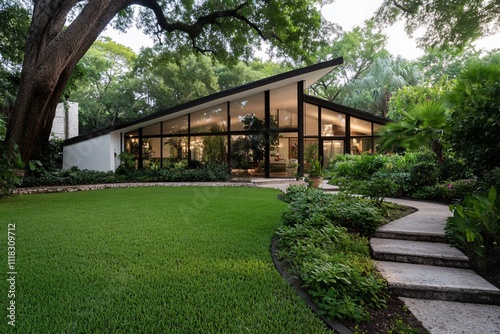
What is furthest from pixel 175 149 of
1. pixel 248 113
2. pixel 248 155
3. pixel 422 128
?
pixel 422 128

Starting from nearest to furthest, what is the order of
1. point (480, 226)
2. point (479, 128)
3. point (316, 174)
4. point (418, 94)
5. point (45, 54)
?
point (480, 226), point (479, 128), point (45, 54), point (316, 174), point (418, 94)

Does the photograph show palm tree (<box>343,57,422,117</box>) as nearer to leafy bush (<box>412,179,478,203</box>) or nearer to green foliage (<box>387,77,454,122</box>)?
green foliage (<box>387,77,454,122</box>)

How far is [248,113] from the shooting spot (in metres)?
13.2

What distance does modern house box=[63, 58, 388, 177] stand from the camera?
1293cm

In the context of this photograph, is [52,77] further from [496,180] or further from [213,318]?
[496,180]

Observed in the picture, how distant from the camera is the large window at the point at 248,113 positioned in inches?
518

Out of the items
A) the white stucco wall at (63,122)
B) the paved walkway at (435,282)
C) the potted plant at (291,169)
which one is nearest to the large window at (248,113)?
the potted plant at (291,169)

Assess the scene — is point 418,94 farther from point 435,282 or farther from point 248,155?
point 435,282

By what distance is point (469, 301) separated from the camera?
7.62ft

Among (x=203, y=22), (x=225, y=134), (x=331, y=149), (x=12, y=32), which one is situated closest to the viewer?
(x=12, y=32)

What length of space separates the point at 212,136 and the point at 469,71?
10690 mm

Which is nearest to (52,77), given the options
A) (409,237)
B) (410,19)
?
(409,237)

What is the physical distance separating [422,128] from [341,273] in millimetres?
5677

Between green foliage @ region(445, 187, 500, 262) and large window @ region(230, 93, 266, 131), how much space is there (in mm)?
10631
